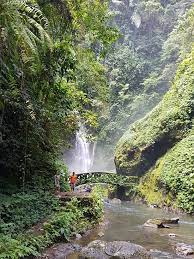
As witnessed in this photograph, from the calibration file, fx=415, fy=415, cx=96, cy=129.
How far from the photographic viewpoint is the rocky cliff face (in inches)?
874

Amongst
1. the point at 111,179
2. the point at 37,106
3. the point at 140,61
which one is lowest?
the point at 37,106

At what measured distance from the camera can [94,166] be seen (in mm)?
43562

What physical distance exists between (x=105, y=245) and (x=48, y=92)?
13.9ft

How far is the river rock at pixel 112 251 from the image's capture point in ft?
29.0

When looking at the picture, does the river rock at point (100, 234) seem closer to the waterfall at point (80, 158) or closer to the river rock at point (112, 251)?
the river rock at point (112, 251)

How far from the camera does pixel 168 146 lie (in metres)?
25.8

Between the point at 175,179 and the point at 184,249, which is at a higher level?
the point at 175,179

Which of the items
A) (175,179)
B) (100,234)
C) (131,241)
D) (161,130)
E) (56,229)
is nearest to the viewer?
(56,229)

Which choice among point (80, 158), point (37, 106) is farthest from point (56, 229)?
point (80, 158)

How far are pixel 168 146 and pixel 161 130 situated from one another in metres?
1.09

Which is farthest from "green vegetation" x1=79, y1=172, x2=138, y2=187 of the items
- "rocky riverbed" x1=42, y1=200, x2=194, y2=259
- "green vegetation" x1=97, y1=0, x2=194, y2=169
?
"green vegetation" x1=97, y1=0, x2=194, y2=169

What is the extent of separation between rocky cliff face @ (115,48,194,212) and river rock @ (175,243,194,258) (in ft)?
30.2

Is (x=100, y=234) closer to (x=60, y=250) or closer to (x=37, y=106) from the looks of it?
(x=60, y=250)

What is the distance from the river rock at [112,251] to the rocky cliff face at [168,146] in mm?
11358
